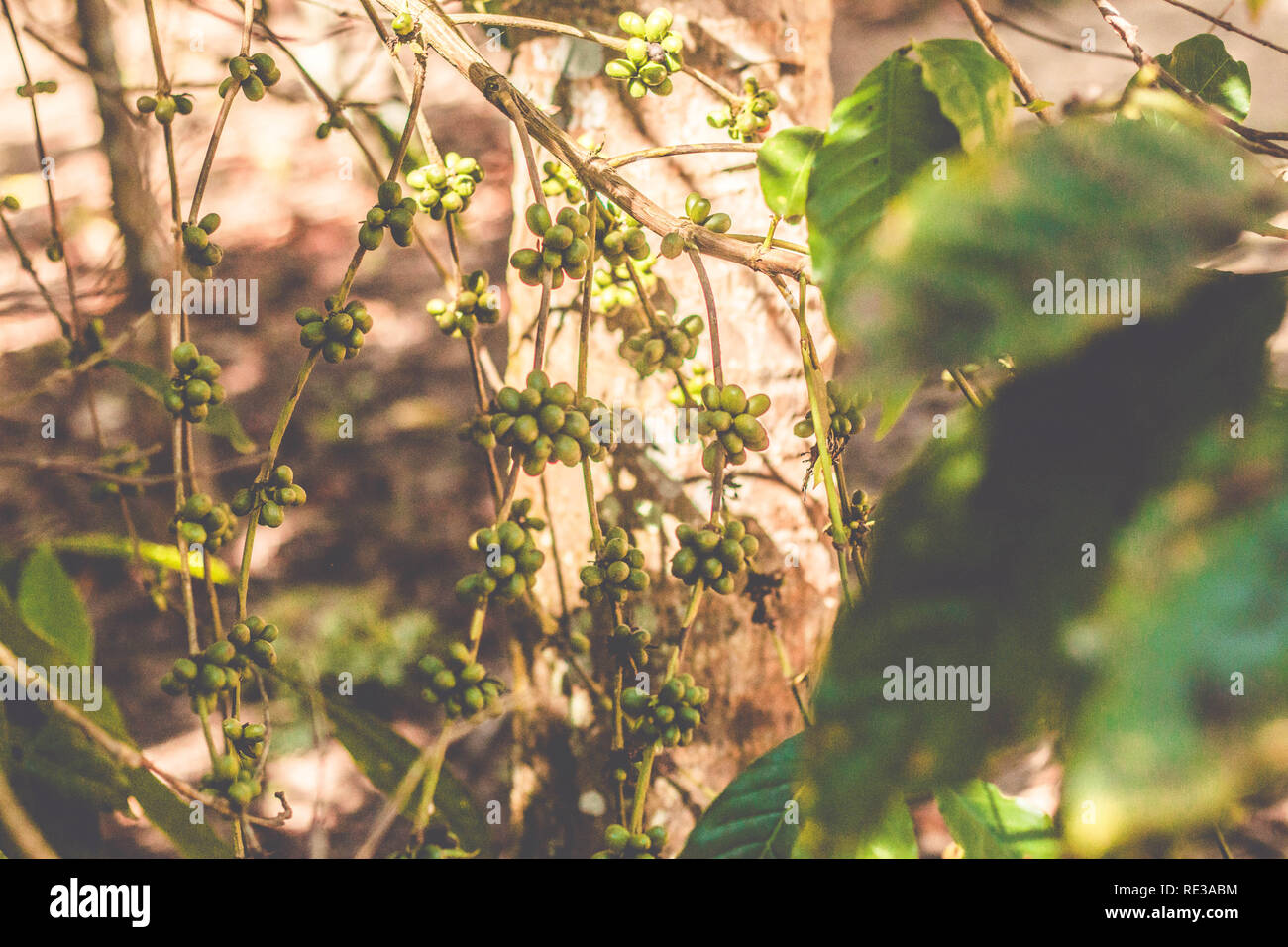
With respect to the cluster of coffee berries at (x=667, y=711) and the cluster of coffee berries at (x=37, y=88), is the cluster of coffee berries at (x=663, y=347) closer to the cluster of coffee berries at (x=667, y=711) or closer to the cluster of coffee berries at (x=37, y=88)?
the cluster of coffee berries at (x=667, y=711)

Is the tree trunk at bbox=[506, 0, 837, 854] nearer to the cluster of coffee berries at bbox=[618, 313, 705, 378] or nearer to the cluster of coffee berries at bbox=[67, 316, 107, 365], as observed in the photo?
the cluster of coffee berries at bbox=[618, 313, 705, 378]

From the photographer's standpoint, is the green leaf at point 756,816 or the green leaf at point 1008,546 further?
the green leaf at point 756,816

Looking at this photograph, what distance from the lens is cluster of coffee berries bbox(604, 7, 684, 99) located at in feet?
1.86

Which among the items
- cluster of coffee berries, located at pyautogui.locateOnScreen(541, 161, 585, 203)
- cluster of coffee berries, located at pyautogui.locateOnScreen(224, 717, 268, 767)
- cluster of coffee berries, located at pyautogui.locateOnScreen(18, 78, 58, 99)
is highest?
cluster of coffee berries, located at pyautogui.locateOnScreen(18, 78, 58, 99)

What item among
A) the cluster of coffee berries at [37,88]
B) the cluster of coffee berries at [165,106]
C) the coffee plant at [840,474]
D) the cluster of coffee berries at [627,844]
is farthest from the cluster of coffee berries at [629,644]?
the cluster of coffee berries at [37,88]

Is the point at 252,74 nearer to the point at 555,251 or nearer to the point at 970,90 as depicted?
the point at 555,251

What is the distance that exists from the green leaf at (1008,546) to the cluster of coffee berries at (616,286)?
0.46m

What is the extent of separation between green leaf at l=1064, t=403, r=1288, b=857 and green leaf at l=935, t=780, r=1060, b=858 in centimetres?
30

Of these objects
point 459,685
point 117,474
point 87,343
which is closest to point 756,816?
point 459,685

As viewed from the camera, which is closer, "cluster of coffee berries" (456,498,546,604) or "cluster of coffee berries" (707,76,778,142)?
"cluster of coffee berries" (456,498,546,604)

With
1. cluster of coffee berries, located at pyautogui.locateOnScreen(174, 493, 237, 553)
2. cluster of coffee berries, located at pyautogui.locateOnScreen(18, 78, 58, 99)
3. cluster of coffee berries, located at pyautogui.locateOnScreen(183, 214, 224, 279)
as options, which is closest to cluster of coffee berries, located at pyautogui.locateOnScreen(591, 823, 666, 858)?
cluster of coffee berries, located at pyautogui.locateOnScreen(174, 493, 237, 553)

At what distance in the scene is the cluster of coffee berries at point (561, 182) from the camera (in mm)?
652
